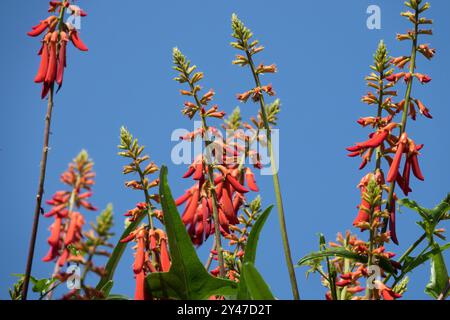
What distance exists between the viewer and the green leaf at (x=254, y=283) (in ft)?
7.32

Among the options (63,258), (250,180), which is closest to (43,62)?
(250,180)

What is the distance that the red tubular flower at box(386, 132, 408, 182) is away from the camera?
10.2 ft

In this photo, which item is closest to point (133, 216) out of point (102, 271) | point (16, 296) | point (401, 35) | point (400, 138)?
point (16, 296)

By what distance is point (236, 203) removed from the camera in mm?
3535

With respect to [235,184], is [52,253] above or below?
below

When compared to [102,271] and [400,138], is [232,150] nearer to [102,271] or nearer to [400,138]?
[400,138]

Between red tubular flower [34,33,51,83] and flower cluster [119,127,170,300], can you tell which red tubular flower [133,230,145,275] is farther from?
red tubular flower [34,33,51,83]

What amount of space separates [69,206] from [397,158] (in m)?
1.46

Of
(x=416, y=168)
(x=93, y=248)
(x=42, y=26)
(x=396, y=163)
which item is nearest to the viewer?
(x=93, y=248)

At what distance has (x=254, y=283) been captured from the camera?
2238 mm

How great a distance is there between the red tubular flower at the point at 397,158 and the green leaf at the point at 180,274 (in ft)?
3.05

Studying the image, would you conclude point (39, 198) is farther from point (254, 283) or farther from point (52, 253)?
point (254, 283)

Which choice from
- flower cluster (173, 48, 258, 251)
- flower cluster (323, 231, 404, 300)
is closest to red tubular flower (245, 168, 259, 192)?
flower cluster (173, 48, 258, 251)

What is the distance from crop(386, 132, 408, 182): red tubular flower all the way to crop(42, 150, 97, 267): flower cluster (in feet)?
4.27
